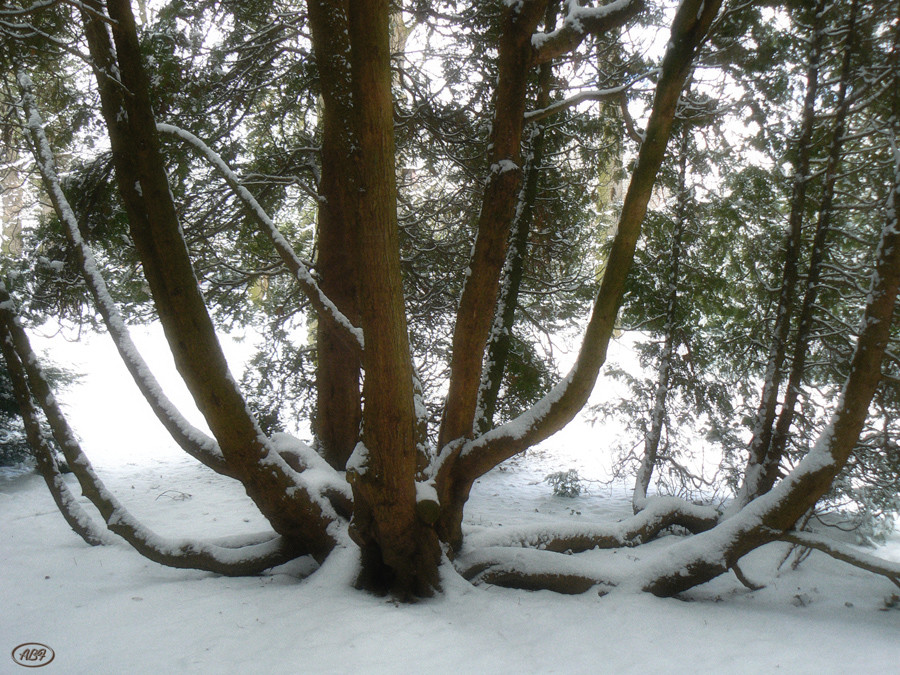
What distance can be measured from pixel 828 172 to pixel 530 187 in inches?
121

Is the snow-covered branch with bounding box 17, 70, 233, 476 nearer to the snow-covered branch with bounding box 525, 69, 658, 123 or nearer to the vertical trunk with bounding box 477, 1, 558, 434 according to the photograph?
the vertical trunk with bounding box 477, 1, 558, 434

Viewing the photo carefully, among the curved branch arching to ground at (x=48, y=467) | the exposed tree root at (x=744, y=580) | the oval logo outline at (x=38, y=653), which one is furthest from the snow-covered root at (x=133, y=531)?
the exposed tree root at (x=744, y=580)

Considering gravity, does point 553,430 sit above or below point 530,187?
below

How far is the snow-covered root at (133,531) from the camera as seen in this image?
13.8 feet

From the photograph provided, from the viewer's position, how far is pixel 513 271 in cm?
617

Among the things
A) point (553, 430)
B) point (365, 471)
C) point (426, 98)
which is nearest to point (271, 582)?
point (365, 471)

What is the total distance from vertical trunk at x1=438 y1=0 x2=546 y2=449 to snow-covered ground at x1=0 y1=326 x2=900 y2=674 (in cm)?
160

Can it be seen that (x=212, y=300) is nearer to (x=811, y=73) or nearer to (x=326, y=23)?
(x=326, y=23)

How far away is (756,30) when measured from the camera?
637 centimetres

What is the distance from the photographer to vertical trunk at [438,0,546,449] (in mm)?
3611

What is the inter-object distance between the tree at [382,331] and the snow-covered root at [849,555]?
0.05 meters

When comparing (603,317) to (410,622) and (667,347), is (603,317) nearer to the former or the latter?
(410,622)

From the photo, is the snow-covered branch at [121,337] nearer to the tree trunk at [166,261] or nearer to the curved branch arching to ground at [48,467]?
the tree trunk at [166,261]

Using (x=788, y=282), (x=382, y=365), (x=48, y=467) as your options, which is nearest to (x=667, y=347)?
(x=788, y=282)
